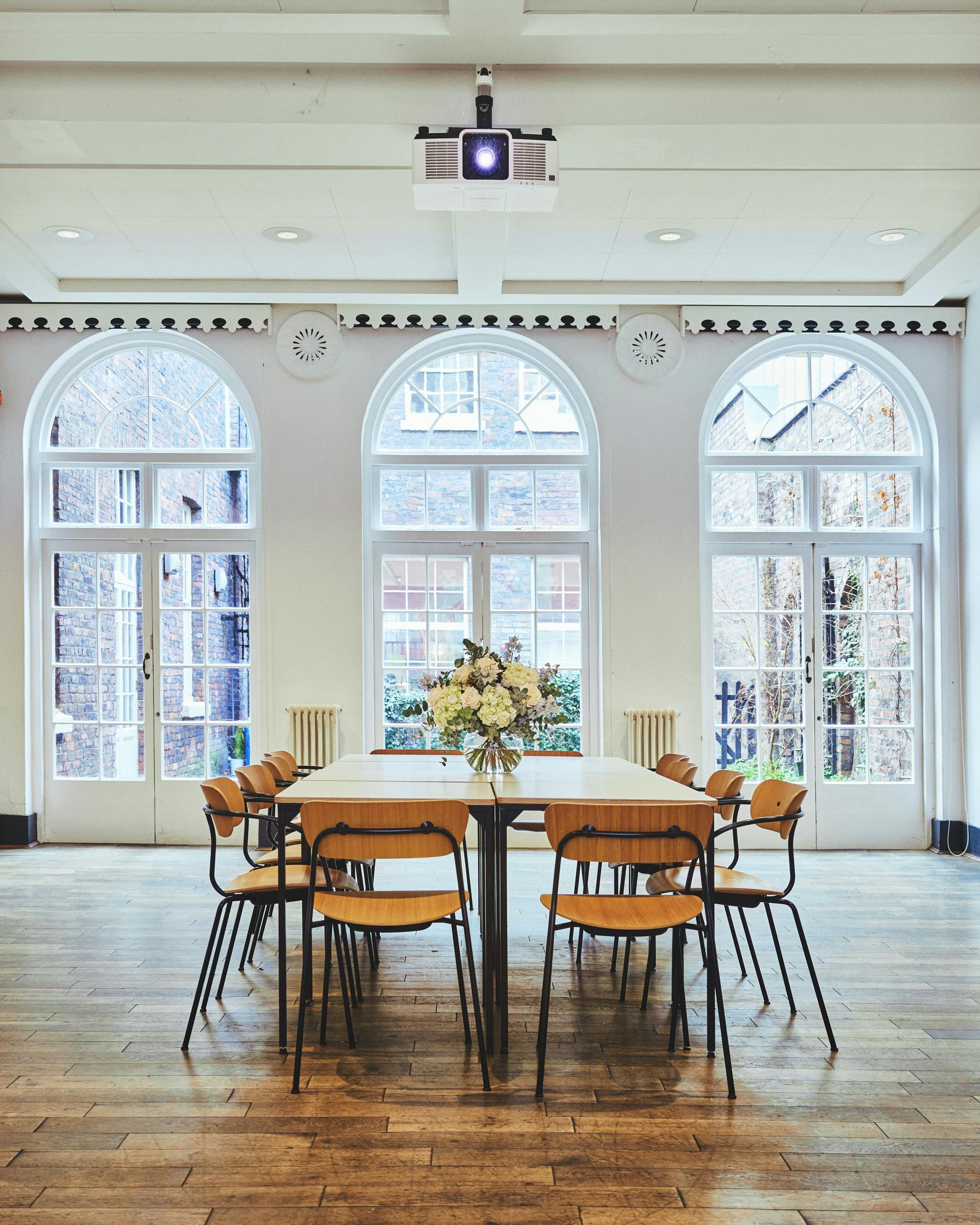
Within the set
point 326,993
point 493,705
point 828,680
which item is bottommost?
point 326,993

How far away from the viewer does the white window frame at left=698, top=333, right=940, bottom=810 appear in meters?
7.09

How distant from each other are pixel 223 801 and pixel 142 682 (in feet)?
12.6

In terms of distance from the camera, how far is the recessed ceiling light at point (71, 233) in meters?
5.71

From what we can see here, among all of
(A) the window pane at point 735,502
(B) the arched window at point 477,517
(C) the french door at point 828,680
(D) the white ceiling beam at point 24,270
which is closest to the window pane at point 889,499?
(C) the french door at point 828,680

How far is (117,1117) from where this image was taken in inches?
114

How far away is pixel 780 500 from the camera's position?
7.21 meters

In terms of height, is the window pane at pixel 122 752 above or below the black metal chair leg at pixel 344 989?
above

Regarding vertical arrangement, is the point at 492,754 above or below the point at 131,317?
below

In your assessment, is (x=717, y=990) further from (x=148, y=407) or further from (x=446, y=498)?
(x=148, y=407)

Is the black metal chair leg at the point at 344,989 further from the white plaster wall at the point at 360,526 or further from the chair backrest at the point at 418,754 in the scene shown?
the white plaster wall at the point at 360,526

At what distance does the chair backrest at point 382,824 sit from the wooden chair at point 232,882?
42cm

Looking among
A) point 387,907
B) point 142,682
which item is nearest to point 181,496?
point 142,682

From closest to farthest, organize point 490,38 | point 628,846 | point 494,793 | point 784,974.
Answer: point 628,846, point 494,793, point 784,974, point 490,38

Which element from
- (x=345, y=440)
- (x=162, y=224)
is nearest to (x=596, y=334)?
(x=345, y=440)
